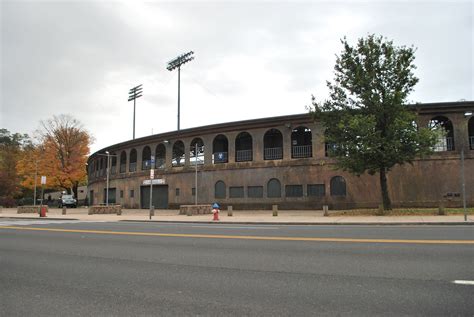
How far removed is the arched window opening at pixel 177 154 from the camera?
42.3 m

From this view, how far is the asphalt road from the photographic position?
4.82 m

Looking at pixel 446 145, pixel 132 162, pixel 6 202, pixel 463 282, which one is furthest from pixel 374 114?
pixel 6 202

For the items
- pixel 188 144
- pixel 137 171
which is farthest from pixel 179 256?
pixel 137 171

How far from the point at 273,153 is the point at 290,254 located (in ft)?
94.3

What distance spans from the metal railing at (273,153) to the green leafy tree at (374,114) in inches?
395

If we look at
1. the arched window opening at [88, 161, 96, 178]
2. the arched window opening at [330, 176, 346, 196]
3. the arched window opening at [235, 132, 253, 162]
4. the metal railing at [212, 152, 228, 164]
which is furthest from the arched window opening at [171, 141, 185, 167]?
the arched window opening at [88, 161, 96, 178]

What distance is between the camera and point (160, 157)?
45.5m

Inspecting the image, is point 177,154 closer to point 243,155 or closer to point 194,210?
point 243,155

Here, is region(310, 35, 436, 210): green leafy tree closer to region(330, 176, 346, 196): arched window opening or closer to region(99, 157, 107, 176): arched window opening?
region(330, 176, 346, 196): arched window opening

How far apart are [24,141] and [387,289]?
91213 millimetres

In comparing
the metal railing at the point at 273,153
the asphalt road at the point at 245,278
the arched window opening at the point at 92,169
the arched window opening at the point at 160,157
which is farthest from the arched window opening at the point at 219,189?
the arched window opening at the point at 92,169

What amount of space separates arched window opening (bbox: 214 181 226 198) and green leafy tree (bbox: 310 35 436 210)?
1360 cm

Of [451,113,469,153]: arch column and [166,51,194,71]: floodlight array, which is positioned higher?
[166,51,194,71]: floodlight array

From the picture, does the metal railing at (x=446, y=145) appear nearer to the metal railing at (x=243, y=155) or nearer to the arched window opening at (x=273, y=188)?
the arched window opening at (x=273, y=188)
